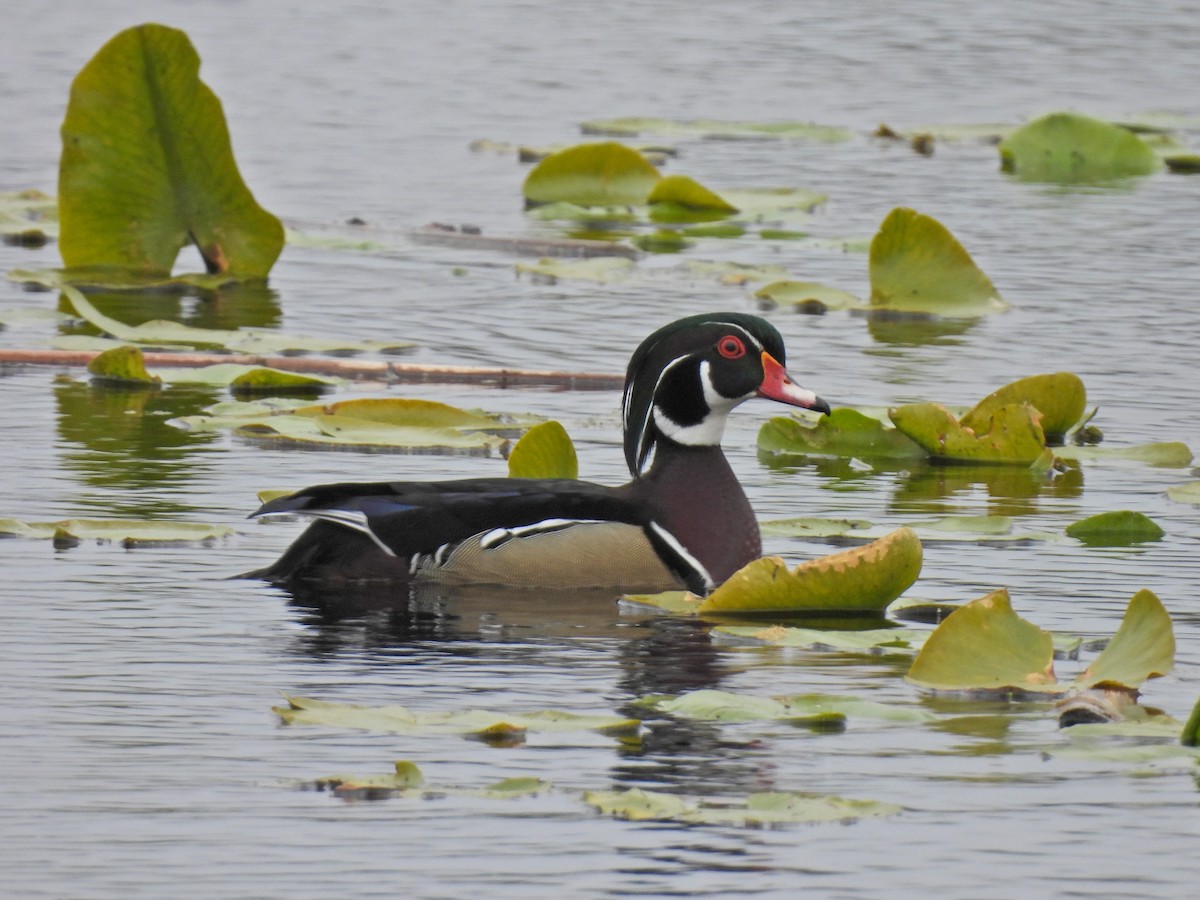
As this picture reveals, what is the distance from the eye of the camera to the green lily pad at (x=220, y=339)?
1240 cm

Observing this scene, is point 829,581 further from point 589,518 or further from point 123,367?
point 123,367

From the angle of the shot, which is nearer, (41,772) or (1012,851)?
(1012,851)

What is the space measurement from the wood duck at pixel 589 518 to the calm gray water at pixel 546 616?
18cm

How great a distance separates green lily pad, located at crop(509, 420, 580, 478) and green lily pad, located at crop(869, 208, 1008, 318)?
15.1 feet

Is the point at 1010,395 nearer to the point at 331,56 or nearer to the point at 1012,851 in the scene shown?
the point at 1012,851

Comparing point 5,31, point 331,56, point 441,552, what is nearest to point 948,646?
point 441,552

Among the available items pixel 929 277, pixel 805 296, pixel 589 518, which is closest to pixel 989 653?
pixel 589 518

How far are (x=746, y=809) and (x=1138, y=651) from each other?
61.0 inches

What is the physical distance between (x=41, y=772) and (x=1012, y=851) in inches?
90.8

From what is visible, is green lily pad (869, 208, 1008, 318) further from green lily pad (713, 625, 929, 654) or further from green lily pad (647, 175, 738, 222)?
green lily pad (713, 625, 929, 654)

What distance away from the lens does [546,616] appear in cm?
823

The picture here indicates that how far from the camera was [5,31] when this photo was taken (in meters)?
27.6

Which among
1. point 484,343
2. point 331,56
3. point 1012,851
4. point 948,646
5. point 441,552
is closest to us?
point 1012,851

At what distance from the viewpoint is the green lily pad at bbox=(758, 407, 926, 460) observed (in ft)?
35.3
